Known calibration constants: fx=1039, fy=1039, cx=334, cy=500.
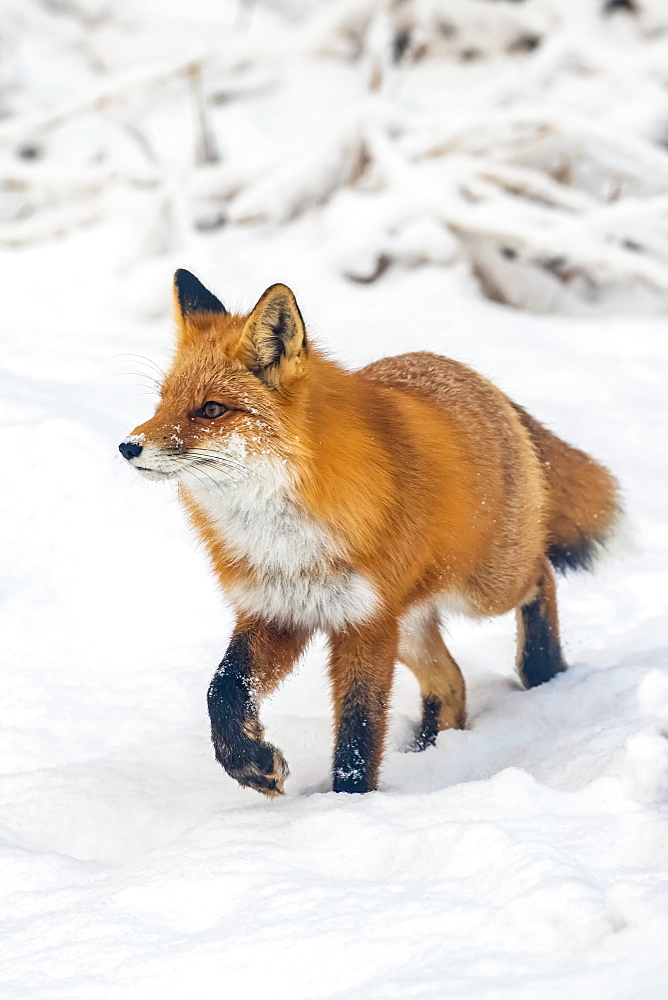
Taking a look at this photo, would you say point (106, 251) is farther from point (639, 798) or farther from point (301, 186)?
point (639, 798)

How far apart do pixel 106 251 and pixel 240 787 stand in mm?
4563

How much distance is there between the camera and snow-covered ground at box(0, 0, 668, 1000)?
179 centimetres

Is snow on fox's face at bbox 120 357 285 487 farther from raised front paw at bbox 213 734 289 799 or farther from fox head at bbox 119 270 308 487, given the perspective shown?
raised front paw at bbox 213 734 289 799

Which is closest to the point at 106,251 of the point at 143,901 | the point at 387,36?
the point at 387,36

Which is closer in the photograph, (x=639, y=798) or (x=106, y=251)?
(x=639, y=798)

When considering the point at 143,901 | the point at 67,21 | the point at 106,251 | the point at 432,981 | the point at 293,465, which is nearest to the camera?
the point at 432,981

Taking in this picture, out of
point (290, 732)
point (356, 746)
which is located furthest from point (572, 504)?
point (356, 746)

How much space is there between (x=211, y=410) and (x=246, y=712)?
0.79 metres

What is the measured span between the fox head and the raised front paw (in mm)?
691

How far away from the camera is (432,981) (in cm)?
166

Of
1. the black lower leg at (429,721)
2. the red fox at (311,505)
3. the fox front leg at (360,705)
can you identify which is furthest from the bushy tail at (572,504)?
the fox front leg at (360,705)

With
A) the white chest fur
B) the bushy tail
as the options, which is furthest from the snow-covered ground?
the white chest fur

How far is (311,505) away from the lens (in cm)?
263

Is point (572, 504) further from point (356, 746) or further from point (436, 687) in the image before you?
point (356, 746)
